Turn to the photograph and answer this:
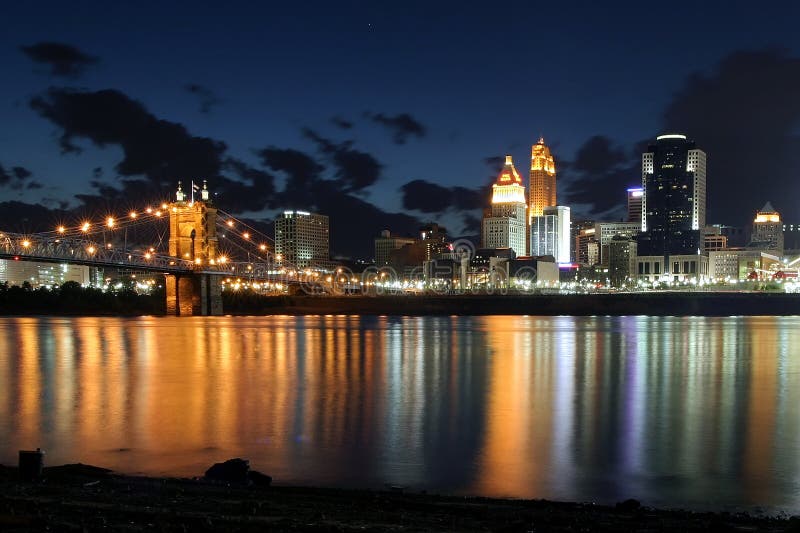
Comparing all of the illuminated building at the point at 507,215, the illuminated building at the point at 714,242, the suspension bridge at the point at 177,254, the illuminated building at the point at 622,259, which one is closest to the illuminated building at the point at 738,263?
the illuminated building at the point at 622,259

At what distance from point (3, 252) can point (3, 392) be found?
108 feet

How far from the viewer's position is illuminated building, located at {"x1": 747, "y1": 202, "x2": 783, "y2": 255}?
495 feet

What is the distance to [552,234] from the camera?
615 ft

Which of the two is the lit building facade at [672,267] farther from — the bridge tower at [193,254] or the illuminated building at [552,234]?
the bridge tower at [193,254]

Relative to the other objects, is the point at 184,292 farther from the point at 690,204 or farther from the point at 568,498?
the point at 690,204

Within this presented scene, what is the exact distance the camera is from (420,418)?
13.0 meters

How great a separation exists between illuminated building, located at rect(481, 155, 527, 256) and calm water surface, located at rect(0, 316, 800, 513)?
145 meters

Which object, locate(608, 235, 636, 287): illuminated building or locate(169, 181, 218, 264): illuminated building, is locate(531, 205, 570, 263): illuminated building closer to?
locate(608, 235, 636, 287): illuminated building

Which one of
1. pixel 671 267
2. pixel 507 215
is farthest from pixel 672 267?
pixel 507 215

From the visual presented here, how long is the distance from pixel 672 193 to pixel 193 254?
125m

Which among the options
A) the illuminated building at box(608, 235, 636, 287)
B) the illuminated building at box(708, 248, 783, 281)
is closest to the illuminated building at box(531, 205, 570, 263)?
Result: the illuminated building at box(608, 235, 636, 287)

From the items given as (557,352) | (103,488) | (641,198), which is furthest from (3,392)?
(641,198)

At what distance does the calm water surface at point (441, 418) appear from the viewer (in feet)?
28.5

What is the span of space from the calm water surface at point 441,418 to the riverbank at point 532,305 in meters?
39.2
